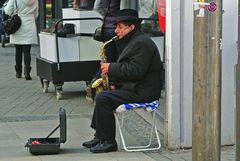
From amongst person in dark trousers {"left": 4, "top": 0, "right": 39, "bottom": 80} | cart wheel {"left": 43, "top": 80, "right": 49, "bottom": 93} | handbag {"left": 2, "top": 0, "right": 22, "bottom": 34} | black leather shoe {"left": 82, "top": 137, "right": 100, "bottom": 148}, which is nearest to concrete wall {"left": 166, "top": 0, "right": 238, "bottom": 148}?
black leather shoe {"left": 82, "top": 137, "right": 100, "bottom": 148}

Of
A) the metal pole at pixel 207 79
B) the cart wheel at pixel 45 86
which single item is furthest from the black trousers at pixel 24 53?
the metal pole at pixel 207 79

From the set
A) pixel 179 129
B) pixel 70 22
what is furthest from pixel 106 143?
pixel 70 22

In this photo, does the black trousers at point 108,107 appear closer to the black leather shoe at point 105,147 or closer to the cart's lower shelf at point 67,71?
the black leather shoe at point 105,147

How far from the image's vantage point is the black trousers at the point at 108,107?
630 centimetres

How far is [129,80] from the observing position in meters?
6.40

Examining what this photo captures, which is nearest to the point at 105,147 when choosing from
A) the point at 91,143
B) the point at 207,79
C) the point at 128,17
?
the point at 91,143

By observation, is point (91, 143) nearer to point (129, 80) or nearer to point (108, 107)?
point (108, 107)

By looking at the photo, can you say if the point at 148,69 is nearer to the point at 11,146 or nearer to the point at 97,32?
the point at 11,146

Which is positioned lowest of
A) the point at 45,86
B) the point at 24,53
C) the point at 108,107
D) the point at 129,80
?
the point at 45,86

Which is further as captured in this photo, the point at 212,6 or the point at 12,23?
the point at 12,23

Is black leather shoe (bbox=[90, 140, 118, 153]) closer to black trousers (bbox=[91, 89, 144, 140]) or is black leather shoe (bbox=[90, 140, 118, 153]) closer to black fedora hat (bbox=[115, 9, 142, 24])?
black trousers (bbox=[91, 89, 144, 140])

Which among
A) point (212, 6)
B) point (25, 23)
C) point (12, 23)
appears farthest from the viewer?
point (25, 23)

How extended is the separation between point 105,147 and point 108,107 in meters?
0.43

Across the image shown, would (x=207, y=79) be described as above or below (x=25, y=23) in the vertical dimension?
below
